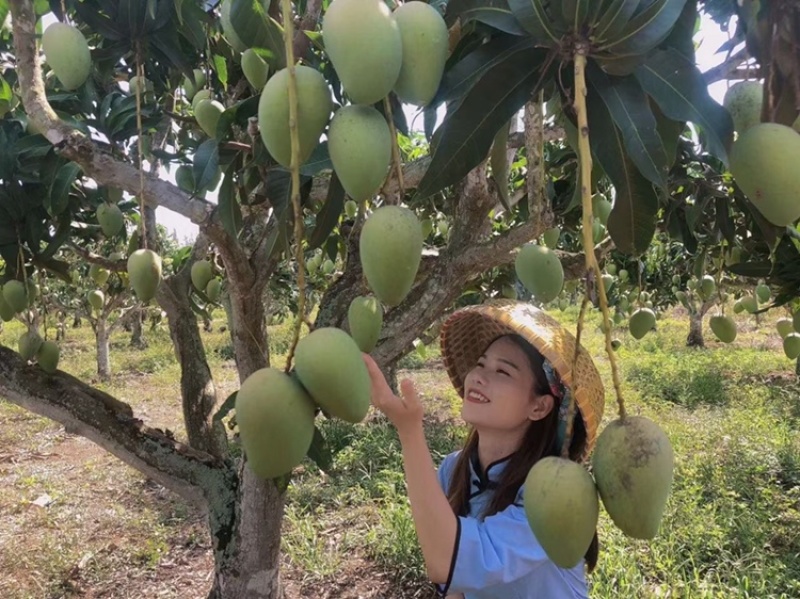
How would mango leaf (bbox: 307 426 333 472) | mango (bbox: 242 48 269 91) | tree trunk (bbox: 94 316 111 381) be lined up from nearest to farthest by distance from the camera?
mango leaf (bbox: 307 426 333 472)
mango (bbox: 242 48 269 91)
tree trunk (bbox: 94 316 111 381)

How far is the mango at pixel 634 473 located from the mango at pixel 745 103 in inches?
14.3

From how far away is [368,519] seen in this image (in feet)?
13.7

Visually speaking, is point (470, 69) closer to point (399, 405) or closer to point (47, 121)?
point (399, 405)

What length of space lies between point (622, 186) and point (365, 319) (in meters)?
0.32

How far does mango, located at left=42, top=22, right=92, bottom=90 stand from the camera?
3.98 feet

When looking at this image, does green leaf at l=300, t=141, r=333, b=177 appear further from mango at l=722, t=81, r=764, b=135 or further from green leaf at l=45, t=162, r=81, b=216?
green leaf at l=45, t=162, r=81, b=216

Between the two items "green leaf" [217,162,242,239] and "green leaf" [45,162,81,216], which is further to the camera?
"green leaf" [45,162,81,216]

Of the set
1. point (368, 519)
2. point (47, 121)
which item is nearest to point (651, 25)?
point (47, 121)

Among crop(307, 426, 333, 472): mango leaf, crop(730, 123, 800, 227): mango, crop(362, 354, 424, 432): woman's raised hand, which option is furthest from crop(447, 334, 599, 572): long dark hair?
crop(730, 123, 800, 227): mango

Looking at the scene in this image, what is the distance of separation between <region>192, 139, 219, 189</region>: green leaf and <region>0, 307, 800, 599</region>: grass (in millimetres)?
2136

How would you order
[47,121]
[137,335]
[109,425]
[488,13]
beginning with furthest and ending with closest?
[137,335] < [109,425] < [47,121] < [488,13]

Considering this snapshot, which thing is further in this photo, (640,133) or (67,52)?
(67,52)

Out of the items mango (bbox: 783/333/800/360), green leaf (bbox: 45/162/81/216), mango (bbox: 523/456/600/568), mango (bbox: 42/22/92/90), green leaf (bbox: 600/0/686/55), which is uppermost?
mango (bbox: 42/22/92/90)

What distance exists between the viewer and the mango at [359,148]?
56cm
